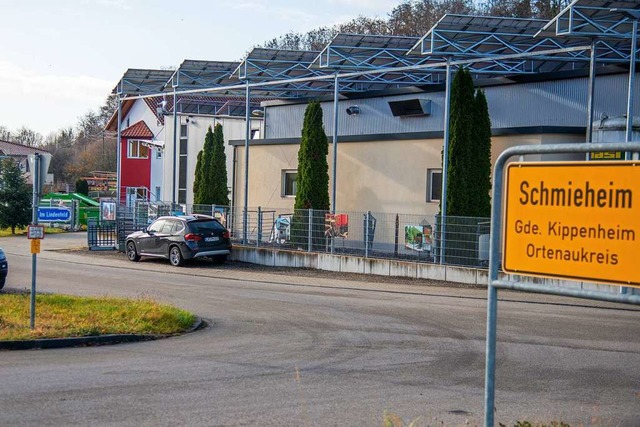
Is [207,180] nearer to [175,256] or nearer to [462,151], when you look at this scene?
[175,256]

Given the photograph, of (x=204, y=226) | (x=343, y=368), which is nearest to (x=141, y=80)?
(x=204, y=226)

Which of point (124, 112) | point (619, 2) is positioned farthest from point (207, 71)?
point (124, 112)

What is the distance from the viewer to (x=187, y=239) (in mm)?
27125

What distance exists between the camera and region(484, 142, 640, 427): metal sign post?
459 cm

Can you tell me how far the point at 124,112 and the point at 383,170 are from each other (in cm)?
5298

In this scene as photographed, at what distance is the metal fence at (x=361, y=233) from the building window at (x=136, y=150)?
32.0 m

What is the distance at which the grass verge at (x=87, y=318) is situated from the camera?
1284 centimetres

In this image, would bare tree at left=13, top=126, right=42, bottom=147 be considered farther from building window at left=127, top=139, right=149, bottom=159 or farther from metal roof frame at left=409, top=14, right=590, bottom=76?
metal roof frame at left=409, top=14, right=590, bottom=76

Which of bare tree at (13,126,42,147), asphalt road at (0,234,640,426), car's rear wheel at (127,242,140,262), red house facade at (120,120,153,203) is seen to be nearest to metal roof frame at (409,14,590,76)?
asphalt road at (0,234,640,426)

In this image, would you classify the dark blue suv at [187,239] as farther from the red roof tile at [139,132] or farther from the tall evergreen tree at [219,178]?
the red roof tile at [139,132]

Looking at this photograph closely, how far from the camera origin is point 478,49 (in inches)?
1012

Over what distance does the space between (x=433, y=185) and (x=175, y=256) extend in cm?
854

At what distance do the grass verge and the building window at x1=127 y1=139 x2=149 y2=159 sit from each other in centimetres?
4902

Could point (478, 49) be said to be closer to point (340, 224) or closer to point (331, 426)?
point (340, 224)
